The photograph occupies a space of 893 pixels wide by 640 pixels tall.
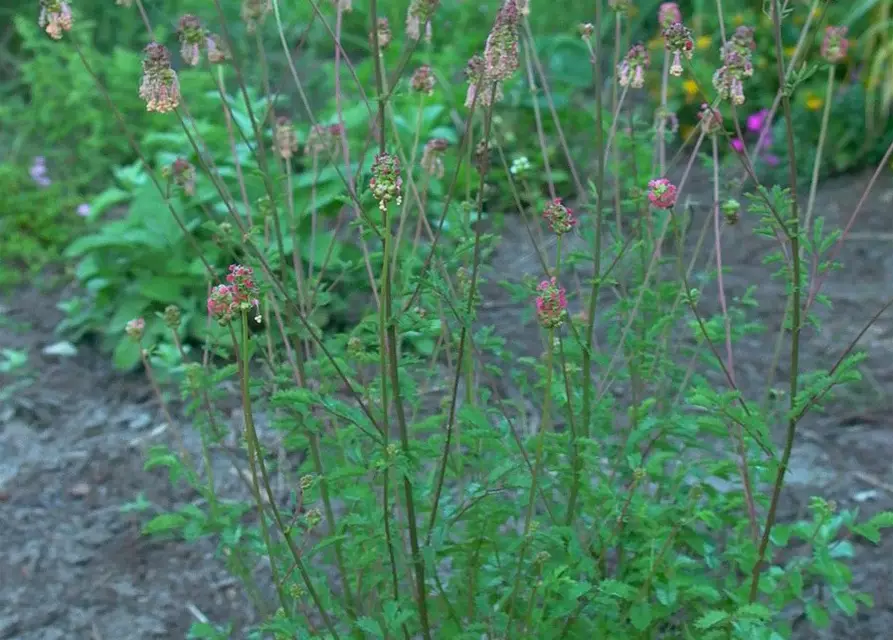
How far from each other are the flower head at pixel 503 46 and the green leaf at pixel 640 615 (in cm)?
95

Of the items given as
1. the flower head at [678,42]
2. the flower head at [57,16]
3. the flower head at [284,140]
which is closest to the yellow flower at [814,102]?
the flower head at [284,140]

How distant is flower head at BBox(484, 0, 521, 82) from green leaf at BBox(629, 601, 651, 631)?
95 cm

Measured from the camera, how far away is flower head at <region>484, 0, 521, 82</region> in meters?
1.50

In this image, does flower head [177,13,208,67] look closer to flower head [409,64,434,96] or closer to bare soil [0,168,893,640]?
flower head [409,64,434,96]

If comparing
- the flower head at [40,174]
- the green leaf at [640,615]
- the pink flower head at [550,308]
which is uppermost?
the pink flower head at [550,308]

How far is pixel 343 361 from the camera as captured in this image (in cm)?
208

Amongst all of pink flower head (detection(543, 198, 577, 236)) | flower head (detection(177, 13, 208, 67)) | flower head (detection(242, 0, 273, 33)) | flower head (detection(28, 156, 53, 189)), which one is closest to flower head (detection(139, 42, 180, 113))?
flower head (detection(177, 13, 208, 67))

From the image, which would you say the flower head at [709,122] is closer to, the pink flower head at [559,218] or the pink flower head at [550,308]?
the pink flower head at [559,218]

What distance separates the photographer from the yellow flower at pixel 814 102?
203 inches

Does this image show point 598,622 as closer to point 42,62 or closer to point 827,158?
point 827,158

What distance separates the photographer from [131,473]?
3.22 meters

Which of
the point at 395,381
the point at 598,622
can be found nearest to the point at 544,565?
the point at 598,622

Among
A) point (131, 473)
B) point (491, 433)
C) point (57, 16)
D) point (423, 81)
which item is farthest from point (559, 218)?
point (131, 473)

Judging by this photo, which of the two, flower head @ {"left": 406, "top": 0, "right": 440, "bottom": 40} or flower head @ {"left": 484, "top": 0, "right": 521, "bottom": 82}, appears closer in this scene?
flower head @ {"left": 484, "top": 0, "right": 521, "bottom": 82}
